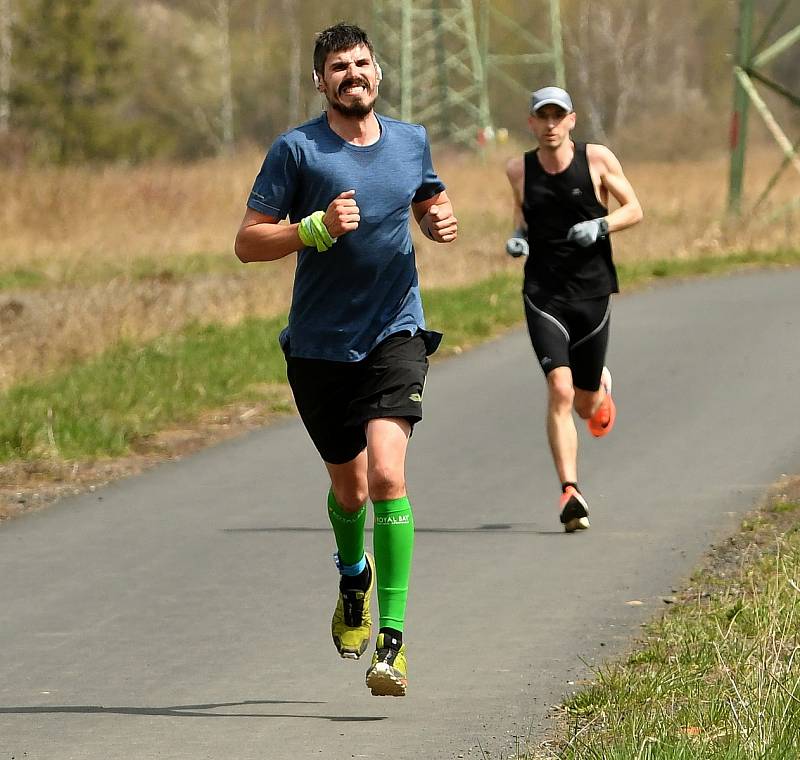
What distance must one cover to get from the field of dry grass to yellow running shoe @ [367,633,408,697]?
831cm

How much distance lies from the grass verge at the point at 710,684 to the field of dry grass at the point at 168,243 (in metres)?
7.71

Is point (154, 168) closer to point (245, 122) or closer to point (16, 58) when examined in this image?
point (16, 58)

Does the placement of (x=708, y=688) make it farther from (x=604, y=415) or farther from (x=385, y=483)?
(x=604, y=415)

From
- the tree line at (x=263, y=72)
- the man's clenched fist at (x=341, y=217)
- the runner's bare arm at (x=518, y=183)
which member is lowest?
the tree line at (x=263, y=72)

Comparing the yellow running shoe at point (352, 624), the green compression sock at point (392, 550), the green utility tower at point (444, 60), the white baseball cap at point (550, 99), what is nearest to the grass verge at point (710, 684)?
the green compression sock at point (392, 550)

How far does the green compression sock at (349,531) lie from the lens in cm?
663

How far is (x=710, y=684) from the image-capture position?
18.9 feet

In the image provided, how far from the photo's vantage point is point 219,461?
11289 millimetres

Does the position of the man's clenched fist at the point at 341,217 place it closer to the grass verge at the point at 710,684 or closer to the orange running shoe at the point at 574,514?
the grass verge at the point at 710,684

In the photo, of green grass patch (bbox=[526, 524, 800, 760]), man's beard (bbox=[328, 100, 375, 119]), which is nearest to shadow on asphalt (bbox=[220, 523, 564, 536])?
green grass patch (bbox=[526, 524, 800, 760])

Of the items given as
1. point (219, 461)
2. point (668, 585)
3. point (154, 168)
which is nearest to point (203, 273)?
point (154, 168)

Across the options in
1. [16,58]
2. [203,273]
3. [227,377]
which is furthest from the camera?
[16,58]

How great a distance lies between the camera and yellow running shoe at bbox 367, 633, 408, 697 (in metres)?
5.83

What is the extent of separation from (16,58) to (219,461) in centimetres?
5678
